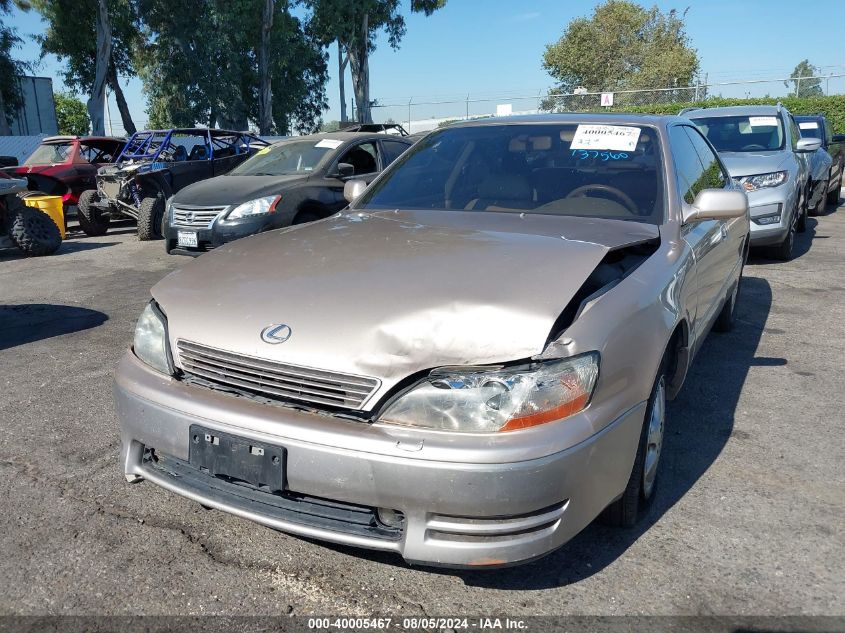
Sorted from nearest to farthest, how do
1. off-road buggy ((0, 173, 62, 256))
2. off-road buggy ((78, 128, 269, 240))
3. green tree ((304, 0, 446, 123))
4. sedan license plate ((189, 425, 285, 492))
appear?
sedan license plate ((189, 425, 285, 492)) → off-road buggy ((0, 173, 62, 256)) → off-road buggy ((78, 128, 269, 240)) → green tree ((304, 0, 446, 123))

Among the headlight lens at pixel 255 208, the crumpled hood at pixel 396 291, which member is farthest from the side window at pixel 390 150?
the crumpled hood at pixel 396 291

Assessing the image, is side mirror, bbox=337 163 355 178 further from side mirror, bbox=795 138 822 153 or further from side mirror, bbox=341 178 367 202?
side mirror, bbox=795 138 822 153

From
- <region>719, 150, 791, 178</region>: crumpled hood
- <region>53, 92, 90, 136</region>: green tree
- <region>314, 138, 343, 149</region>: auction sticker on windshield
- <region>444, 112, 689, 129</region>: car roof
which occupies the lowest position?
<region>719, 150, 791, 178</region>: crumpled hood

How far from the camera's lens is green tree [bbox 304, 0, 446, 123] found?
114 ft

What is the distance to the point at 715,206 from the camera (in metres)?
3.13

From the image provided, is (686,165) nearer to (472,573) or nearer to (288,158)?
(472,573)

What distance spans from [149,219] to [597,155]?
8940 millimetres

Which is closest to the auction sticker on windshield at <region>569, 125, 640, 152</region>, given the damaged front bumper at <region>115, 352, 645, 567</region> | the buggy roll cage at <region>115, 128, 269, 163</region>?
the damaged front bumper at <region>115, 352, 645, 567</region>

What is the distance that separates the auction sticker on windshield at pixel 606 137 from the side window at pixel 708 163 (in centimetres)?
77

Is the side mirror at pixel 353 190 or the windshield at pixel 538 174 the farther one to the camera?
the side mirror at pixel 353 190

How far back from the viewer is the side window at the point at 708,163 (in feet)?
13.7

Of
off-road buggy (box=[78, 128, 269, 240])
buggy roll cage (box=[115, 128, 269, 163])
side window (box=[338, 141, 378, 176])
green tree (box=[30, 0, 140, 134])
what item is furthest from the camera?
green tree (box=[30, 0, 140, 134])

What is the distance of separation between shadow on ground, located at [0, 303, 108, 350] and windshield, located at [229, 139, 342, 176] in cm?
303

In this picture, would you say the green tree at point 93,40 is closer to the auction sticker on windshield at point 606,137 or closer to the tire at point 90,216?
the tire at point 90,216
